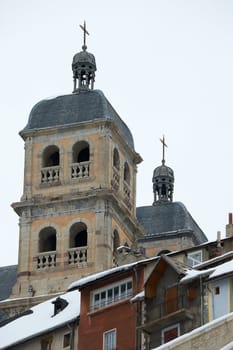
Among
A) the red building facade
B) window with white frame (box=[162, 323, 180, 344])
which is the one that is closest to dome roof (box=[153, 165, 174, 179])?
the red building facade

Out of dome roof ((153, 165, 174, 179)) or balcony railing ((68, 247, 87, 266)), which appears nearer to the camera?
balcony railing ((68, 247, 87, 266))

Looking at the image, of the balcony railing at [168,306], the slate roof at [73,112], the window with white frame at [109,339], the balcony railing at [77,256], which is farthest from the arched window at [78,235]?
the balcony railing at [168,306]

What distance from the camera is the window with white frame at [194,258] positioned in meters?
75.7

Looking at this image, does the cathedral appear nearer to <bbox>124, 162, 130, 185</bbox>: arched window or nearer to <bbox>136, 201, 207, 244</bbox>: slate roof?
<bbox>124, 162, 130, 185</bbox>: arched window

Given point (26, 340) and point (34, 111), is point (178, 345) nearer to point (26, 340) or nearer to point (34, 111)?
point (26, 340)

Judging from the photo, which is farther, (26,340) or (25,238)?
(25,238)

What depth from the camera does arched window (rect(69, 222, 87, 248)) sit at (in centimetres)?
11288

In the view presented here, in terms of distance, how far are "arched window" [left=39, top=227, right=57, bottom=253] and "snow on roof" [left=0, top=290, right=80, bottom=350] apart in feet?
93.9

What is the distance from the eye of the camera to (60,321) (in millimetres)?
78250

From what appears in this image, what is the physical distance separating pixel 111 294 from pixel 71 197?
3803cm

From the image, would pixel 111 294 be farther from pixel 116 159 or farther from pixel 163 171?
pixel 163 171

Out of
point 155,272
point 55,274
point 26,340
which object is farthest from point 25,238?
point 155,272

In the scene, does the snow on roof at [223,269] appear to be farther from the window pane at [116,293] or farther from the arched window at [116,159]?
the arched window at [116,159]

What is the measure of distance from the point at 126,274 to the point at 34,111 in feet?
143
